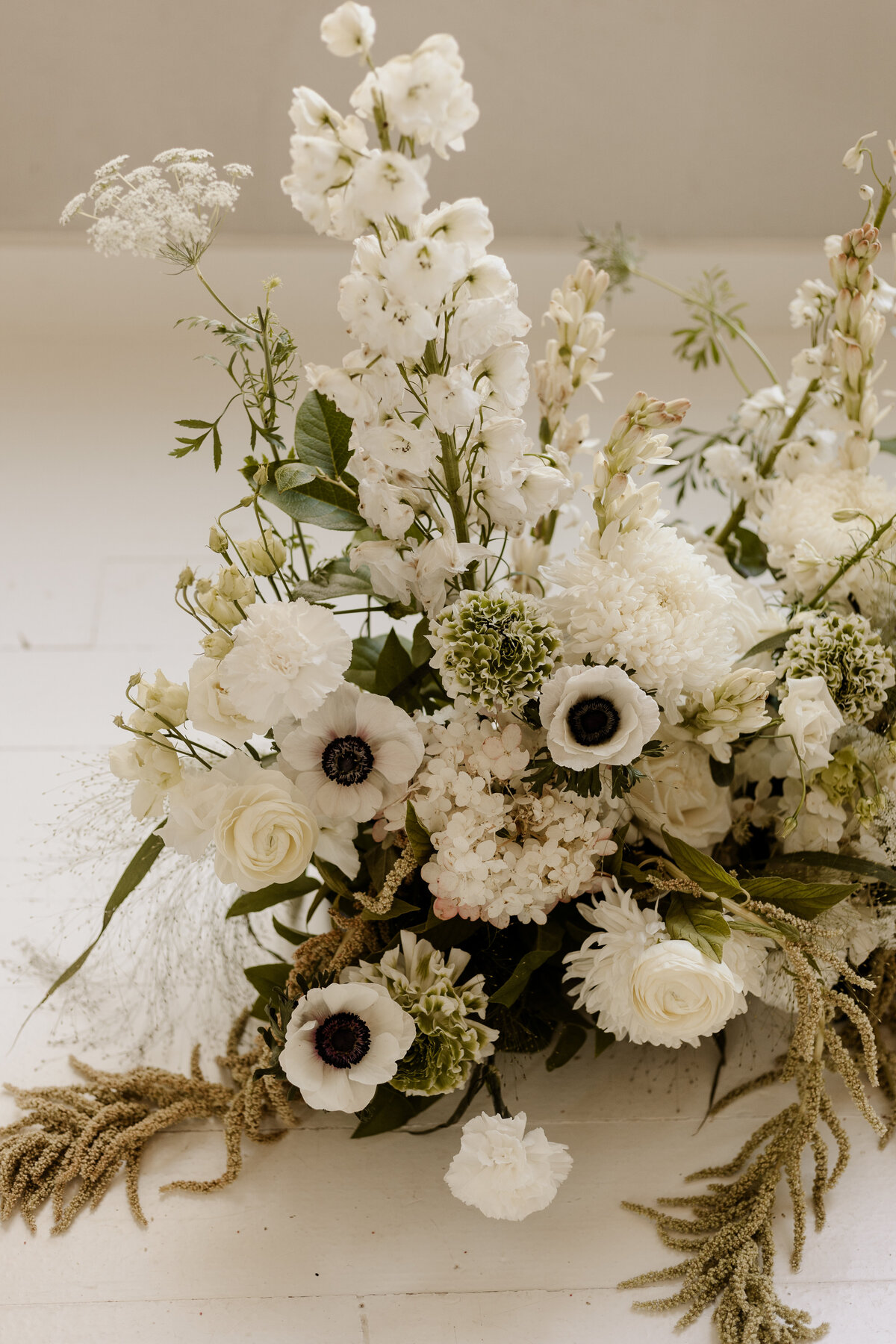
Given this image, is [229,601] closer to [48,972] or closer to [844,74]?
[48,972]

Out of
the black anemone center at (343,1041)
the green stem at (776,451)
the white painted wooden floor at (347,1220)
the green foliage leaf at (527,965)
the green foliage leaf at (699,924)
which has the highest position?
the green stem at (776,451)

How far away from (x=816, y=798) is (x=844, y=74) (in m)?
1.60

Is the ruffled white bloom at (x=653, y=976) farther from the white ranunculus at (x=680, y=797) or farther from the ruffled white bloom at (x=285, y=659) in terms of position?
the ruffled white bloom at (x=285, y=659)

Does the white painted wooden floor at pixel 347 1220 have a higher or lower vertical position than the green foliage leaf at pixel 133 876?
lower

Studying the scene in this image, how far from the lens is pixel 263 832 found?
2.49 feet

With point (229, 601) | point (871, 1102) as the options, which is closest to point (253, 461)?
point (229, 601)

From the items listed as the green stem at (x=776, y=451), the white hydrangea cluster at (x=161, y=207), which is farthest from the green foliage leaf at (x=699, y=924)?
the white hydrangea cluster at (x=161, y=207)

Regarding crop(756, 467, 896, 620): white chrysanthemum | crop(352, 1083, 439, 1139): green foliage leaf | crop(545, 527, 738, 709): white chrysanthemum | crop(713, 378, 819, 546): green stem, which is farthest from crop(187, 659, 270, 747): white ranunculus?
crop(713, 378, 819, 546): green stem

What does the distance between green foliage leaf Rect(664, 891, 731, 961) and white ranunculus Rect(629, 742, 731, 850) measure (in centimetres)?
5

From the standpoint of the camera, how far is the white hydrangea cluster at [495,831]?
2.57ft

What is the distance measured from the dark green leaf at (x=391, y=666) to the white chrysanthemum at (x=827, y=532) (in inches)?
12.8

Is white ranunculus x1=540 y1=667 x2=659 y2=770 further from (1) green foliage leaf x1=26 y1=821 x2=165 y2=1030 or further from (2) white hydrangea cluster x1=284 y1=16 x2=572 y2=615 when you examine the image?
(1) green foliage leaf x1=26 y1=821 x2=165 y2=1030

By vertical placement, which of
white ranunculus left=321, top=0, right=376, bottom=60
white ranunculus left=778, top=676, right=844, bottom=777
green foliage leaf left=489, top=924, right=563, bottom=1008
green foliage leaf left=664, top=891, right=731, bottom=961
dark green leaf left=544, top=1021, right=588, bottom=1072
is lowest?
dark green leaf left=544, top=1021, right=588, bottom=1072

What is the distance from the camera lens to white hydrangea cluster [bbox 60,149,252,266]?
0.75 m
